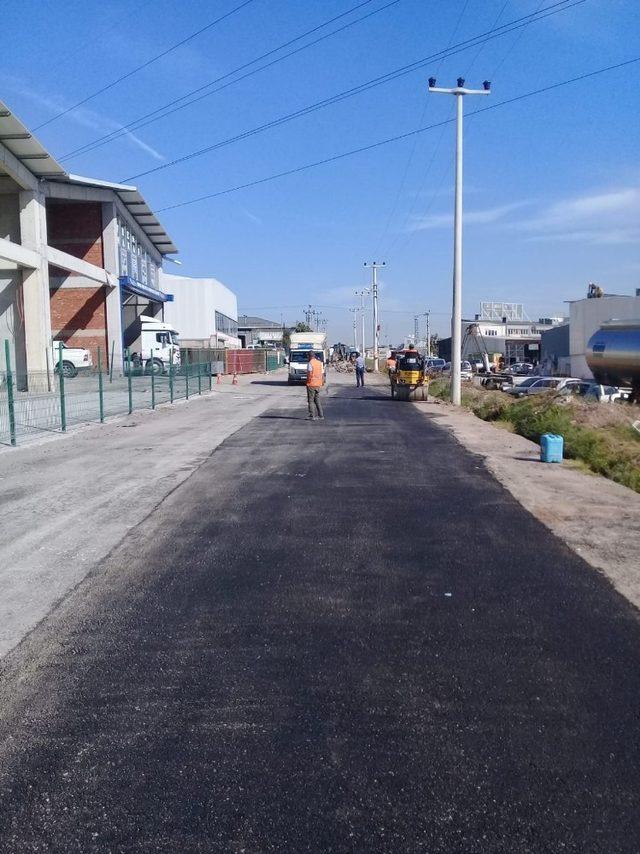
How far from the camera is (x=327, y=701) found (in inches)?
191

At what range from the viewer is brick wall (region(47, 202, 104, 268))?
49219 mm

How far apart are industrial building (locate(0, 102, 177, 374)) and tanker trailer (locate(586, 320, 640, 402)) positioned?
1995cm

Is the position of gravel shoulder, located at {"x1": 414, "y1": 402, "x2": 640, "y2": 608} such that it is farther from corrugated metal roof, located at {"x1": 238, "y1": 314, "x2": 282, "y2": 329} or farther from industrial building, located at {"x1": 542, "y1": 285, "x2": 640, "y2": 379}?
corrugated metal roof, located at {"x1": 238, "y1": 314, "x2": 282, "y2": 329}

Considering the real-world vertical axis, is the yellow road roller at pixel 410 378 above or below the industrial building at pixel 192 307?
below

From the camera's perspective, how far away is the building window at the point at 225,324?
9531 centimetres

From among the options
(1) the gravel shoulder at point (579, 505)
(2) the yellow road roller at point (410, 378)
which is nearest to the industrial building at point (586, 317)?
(2) the yellow road roller at point (410, 378)

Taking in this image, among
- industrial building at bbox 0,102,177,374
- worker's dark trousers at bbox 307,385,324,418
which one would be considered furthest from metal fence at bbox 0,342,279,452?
worker's dark trousers at bbox 307,385,324,418

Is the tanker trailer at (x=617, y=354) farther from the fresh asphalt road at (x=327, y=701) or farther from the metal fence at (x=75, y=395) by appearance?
the fresh asphalt road at (x=327, y=701)

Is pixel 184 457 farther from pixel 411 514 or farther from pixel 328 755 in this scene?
pixel 328 755

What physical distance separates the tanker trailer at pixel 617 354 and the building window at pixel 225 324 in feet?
217

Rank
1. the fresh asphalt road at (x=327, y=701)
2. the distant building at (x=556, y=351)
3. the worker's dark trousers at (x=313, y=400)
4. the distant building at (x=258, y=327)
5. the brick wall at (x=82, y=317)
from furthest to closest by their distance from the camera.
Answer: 1. the distant building at (x=258, y=327)
2. the distant building at (x=556, y=351)
3. the brick wall at (x=82, y=317)
4. the worker's dark trousers at (x=313, y=400)
5. the fresh asphalt road at (x=327, y=701)

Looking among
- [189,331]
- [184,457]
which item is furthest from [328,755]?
[189,331]

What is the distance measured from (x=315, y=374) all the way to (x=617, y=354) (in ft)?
45.2

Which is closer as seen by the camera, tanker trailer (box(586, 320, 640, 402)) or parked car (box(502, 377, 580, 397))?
tanker trailer (box(586, 320, 640, 402))
